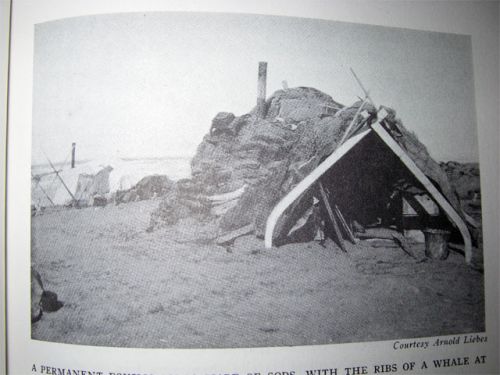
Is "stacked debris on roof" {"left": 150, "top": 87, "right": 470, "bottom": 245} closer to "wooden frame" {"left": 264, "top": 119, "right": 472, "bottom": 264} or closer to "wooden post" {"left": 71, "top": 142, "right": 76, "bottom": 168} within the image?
"wooden frame" {"left": 264, "top": 119, "right": 472, "bottom": 264}

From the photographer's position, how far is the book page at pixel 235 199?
5.31 ft

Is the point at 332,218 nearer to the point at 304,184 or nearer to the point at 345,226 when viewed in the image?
the point at 345,226

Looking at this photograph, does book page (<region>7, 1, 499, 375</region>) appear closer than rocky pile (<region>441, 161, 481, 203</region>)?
Yes

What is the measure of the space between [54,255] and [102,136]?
0.74 meters

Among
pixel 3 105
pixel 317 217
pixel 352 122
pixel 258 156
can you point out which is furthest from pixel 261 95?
pixel 3 105

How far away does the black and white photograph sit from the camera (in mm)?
1621

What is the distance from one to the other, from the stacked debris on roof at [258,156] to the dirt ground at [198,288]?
0.12m

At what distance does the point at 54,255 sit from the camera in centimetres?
166

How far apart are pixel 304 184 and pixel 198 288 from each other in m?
0.84

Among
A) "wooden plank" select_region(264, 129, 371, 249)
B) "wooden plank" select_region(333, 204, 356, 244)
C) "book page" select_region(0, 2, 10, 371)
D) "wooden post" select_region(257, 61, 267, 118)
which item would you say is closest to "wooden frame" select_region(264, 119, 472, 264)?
"wooden plank" select_region(264, 129, 371, 249)

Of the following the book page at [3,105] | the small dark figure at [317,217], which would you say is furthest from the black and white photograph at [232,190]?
the book page at [3,105]

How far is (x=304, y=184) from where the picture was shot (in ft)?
5.57

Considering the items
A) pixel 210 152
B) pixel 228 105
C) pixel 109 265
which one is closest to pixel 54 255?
pixel 109 265

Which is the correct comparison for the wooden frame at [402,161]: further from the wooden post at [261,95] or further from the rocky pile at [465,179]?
the wooden post at [261,95]
